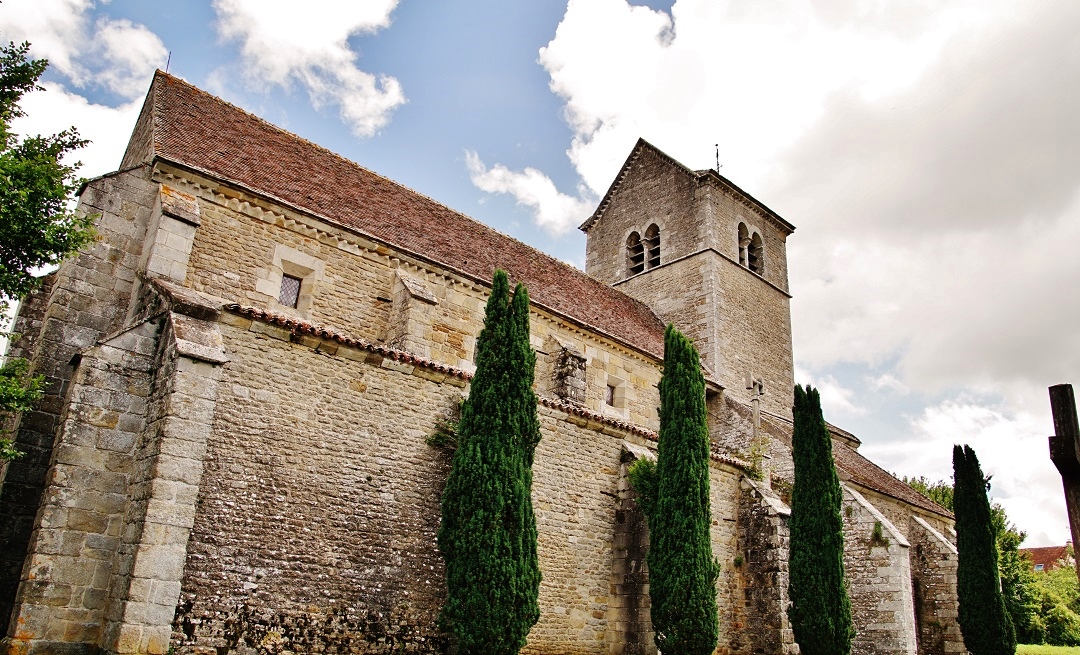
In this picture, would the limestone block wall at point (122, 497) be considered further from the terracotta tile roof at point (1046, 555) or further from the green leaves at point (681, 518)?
the terracotta tile roof at point (1046, 555)

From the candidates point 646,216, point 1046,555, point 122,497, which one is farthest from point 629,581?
point 1046,555

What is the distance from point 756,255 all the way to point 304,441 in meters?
20.4

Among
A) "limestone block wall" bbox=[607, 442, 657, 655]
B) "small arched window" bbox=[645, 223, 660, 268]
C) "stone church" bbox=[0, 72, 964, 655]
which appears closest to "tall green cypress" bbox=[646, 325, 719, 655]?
"limestone block wall" bbox=[607, 442, 657, 655]

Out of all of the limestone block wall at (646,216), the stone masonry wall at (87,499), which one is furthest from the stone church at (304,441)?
the limestone block wall at (646,216)

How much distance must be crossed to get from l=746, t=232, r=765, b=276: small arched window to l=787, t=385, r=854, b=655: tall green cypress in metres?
10.8

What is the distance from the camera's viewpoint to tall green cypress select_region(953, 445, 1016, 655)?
17812 millimetres

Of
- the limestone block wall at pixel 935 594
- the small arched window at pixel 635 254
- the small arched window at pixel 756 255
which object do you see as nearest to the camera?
the limestone block wall at pixel 935 594

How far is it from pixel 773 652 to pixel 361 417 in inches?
358

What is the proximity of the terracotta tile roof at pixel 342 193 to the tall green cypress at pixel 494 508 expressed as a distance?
4593 mm

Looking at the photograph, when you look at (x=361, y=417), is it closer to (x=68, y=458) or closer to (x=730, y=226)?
(x=68, y=458)

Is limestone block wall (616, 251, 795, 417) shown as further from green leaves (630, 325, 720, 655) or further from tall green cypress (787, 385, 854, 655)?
green leaves (630, 325, 720, 655)

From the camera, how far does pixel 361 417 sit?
1042cm

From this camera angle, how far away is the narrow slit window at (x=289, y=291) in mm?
12977

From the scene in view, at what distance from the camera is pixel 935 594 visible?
19406mm
